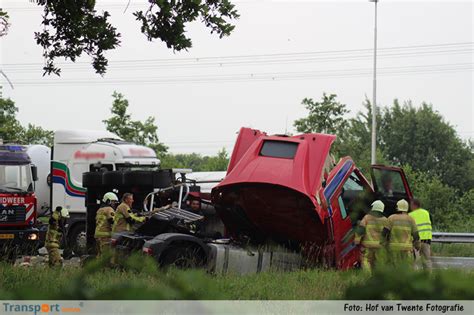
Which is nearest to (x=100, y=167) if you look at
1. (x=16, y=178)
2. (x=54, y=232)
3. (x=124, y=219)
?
(x=16, y=178)

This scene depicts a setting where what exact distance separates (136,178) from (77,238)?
4.33 metres

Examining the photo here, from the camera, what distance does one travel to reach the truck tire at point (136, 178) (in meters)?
15.2

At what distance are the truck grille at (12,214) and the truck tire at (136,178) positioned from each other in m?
2.60

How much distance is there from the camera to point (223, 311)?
7.16 feet

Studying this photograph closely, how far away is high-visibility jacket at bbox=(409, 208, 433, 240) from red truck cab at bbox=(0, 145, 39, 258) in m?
7.89

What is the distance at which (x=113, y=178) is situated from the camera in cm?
1562

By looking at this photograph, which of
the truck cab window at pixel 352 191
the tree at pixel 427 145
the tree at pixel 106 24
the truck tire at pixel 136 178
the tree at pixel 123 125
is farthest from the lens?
the tree at pixel 427 145

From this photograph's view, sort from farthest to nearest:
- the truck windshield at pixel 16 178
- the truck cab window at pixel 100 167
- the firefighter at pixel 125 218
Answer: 1. the truck cab window at pixel 100 167
2. the truck windshield at pixel 16 178
3. the firefighter at pixel 125 218

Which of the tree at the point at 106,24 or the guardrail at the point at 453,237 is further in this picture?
the guardrail at the point at 453,237

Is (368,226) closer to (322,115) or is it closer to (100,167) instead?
(100,167)

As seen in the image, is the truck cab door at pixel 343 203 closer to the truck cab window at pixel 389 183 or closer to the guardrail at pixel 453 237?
the truck cab window at pixel 389 183

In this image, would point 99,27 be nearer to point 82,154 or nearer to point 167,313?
point 167,313

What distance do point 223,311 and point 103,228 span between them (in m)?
10.9

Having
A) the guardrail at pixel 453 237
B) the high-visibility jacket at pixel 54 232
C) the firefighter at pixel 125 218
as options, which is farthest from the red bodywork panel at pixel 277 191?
the guardrail at pixel 453 237
